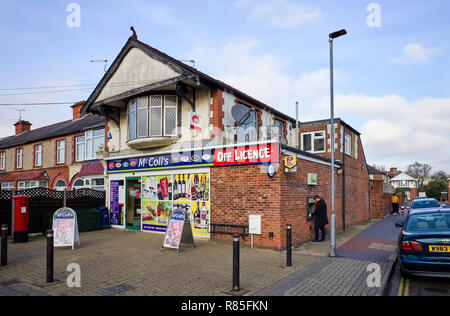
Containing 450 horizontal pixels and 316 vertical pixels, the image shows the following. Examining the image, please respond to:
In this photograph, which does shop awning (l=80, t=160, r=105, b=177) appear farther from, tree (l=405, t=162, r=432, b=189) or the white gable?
tree (l=405, t=162, r=432, b=189)

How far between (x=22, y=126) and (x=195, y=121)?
2989 centimetres

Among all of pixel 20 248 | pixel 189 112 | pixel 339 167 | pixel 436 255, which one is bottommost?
pixel 20 248

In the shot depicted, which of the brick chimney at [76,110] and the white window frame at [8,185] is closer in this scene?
the white window frame at [8,185]

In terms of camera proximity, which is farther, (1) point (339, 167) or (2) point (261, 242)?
(1) point (339, 167)

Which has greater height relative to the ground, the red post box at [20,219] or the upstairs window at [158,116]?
the upstairs window at [158,116]

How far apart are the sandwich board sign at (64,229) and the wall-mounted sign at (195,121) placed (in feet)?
17.7

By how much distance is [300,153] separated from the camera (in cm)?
1113

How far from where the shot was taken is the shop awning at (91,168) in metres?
18.5

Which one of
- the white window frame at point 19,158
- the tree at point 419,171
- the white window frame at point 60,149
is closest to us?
the white window frame at point 60,149

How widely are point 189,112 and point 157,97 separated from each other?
2.14 meters

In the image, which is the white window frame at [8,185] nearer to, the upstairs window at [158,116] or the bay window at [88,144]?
the bay window at [88,144]

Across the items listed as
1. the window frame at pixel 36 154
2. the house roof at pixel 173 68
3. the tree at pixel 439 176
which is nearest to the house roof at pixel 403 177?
the tree at pixel 439 176
